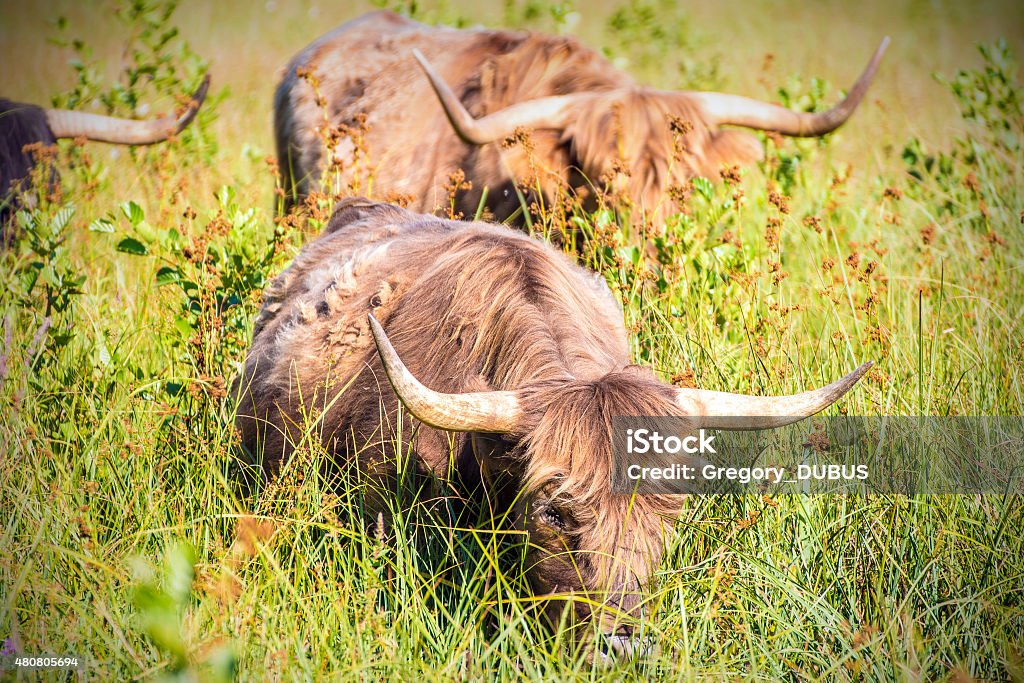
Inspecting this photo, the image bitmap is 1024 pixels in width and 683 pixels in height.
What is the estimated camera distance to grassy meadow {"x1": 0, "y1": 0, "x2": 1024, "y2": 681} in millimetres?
2771

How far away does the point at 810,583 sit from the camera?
125 inches

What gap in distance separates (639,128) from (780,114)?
4.13ft

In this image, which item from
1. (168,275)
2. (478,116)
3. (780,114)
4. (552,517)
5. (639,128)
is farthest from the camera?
(478,116)

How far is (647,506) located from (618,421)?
29cm

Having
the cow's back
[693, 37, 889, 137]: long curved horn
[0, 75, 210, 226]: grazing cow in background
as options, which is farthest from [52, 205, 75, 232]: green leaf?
[693, 37, 889, 137]: long curved horn

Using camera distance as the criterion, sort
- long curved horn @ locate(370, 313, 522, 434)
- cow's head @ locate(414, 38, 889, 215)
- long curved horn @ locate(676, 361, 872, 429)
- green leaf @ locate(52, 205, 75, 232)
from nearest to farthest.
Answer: long curved horn @ locate(370, 313, 522, 434)
long curved horn @ locate(676, 361, 872, 429)
green leaf @ locate(52, 205, 75, 232)
cow's head @ locate(414, 38, 889, 215)

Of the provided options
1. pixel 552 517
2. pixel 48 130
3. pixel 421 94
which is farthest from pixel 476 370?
pixel 48 130

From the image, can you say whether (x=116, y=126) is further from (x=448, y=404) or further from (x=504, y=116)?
(x=448, y=404)

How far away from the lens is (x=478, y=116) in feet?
21.7

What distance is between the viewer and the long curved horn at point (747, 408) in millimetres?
2947

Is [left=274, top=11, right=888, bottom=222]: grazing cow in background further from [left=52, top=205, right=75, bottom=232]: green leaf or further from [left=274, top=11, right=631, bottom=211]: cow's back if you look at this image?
[left=52, top=205, right=75, bottom=232]: green leaf

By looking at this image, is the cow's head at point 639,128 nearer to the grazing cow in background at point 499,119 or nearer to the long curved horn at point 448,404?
the grazing cow in background at point 499,119

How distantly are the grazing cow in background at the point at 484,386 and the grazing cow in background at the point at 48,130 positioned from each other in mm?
2595

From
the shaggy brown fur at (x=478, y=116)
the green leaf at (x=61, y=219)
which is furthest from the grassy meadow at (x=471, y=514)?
the shaggy brown fur at (x=478, y=116)
